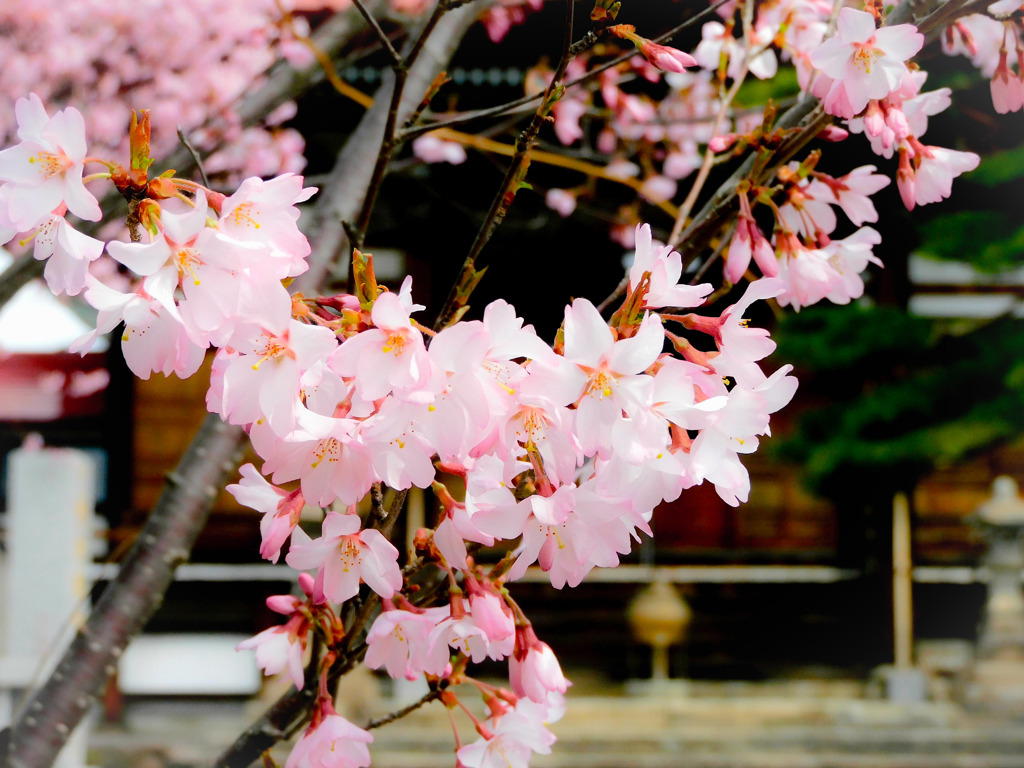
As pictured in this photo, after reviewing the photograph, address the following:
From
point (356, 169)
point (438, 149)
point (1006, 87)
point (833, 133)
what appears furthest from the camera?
point (438, 149)

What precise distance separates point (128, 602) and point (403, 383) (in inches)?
34.6

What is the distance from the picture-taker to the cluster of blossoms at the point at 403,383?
55cm

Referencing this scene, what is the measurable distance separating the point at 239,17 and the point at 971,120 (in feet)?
15.3

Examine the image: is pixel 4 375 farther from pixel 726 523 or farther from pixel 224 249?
pixel 224 249

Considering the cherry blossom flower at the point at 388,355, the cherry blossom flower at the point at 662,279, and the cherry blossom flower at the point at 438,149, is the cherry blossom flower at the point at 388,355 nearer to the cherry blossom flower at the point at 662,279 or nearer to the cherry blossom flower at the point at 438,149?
the cherry blossom flower at the point at 662,279

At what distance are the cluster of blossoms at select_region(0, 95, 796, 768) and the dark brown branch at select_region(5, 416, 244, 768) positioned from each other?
0.61 meters

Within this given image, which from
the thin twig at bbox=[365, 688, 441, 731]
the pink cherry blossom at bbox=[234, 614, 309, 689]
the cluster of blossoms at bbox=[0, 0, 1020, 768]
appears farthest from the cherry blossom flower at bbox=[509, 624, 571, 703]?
the pink cherry blossom at bbox=[234, 614, 309, 689]

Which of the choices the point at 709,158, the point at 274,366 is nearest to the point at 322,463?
the point at 274,366

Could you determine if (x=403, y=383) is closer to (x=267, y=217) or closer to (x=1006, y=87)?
(x=267, y=217)

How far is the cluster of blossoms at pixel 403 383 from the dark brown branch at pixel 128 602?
0.61 meters

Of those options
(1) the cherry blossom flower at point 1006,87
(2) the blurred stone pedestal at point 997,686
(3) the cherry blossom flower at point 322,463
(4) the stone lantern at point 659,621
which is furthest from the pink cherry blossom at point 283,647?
(2) the blurred stone pedestal at point 997,686

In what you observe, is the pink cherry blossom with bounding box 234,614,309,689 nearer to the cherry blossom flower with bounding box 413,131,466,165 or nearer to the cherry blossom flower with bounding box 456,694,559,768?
the cherry blossom flower with bounding box 456,694,559,768

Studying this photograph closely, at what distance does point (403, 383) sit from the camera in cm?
54

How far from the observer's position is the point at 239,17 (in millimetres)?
5211
